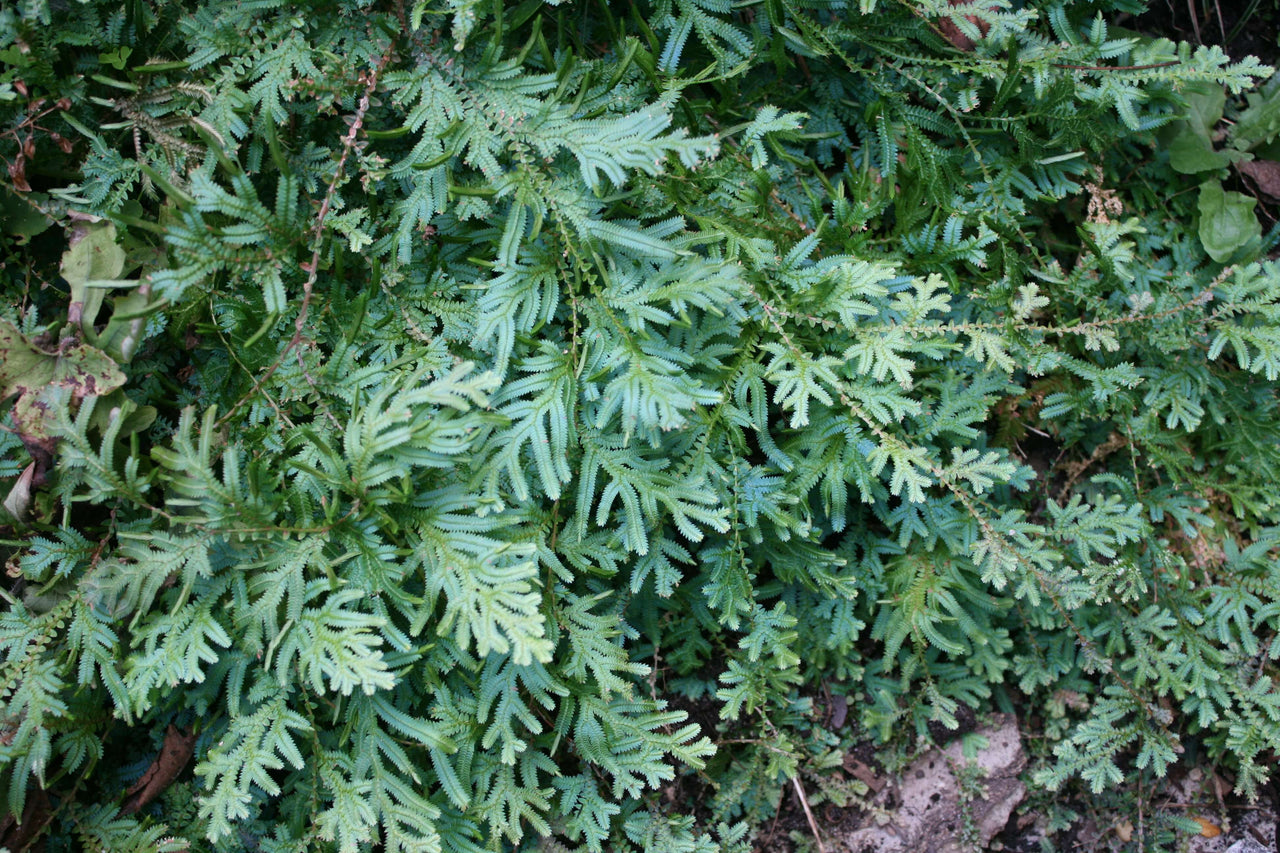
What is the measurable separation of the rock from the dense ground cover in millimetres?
147

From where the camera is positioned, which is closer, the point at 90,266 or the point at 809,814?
the point at 90,266

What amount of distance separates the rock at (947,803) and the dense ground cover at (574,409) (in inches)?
5.8

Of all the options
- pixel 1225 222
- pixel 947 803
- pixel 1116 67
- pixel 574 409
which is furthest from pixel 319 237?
pixel 1225 222

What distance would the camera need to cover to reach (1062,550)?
271 centimetres

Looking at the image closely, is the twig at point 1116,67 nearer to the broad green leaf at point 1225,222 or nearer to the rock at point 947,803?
the broad green leaf at point 1225,222

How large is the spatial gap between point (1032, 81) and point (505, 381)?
6.02 feet

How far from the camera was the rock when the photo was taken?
2.86m

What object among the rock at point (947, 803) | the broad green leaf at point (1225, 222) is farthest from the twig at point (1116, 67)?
the rock at point (947, 803)

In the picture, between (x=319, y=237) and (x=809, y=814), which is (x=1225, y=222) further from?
(x=319, y=237)

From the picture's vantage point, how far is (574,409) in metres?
2.19

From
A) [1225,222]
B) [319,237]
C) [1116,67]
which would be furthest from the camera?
[1225,222]

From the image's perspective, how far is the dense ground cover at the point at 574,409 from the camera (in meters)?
2.06

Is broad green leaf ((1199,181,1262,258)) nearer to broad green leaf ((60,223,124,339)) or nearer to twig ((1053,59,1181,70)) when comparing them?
twig ((1053,59,1181,70))

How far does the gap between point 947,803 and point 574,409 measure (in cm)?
193
